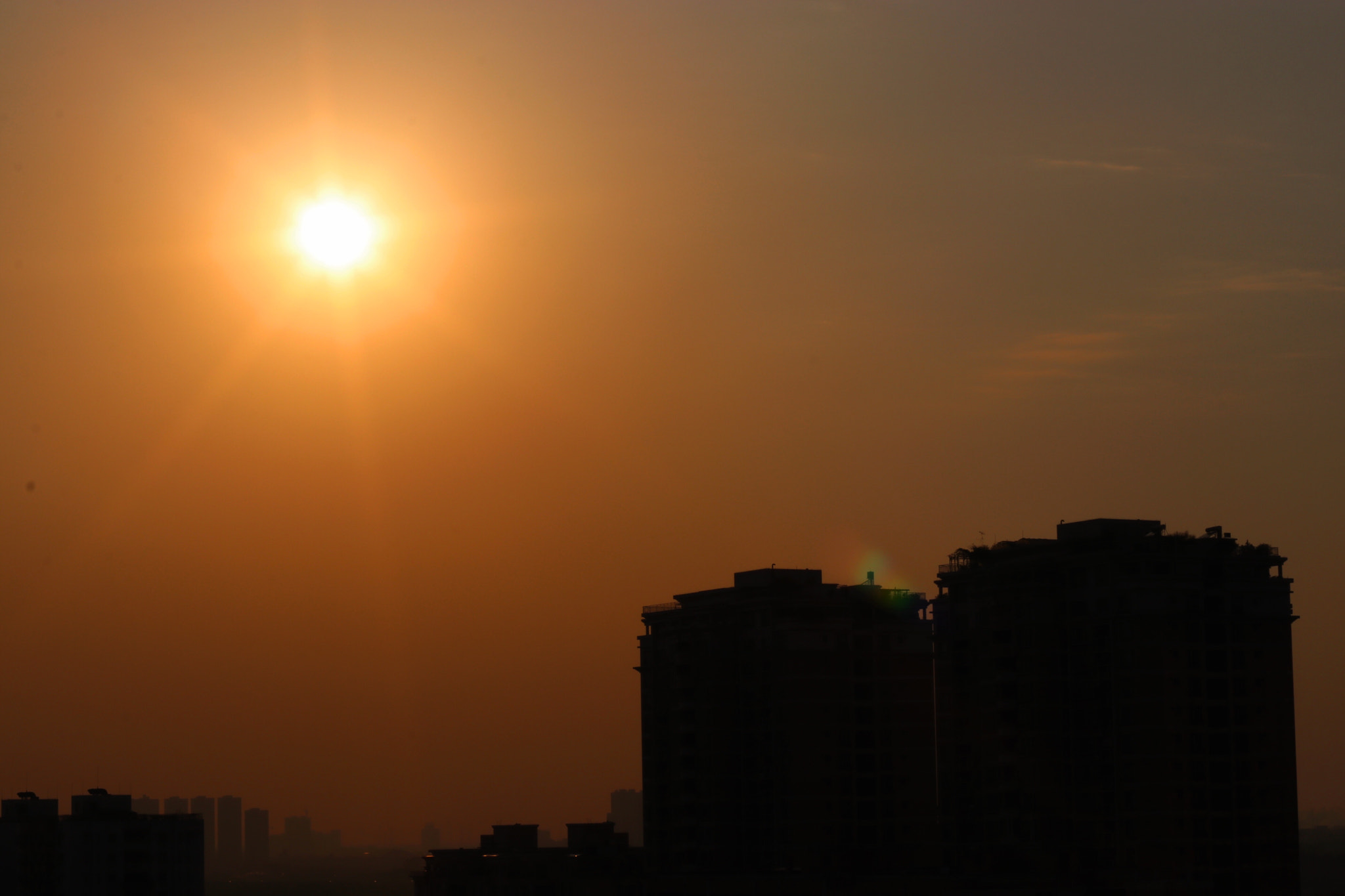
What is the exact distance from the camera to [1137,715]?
118m

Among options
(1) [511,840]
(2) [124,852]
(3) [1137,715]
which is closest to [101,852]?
(2) [124,852]

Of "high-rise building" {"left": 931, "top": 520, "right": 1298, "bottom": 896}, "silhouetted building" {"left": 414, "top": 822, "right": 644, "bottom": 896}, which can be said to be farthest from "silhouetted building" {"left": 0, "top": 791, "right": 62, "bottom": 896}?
"high-rise building" {"left": 931, "top": 520, "right": 1298, "bottom": 896}

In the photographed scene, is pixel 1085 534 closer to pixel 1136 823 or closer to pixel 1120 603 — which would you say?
pixel 1120 603

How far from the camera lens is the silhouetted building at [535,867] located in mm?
148500

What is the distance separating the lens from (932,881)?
128625mm

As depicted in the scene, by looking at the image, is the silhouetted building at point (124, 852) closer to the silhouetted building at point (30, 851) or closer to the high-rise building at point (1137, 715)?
the silhouetted building at point (30, 851)

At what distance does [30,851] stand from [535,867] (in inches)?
1805

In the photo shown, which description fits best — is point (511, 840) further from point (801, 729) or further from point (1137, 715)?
point (1137, 715)

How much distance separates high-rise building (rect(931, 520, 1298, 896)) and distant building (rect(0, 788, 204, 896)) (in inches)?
2854

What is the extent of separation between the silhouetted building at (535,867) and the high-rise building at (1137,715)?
34.3m

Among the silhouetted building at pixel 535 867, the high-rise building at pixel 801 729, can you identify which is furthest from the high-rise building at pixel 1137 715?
the silhouetted building at pixel 535 867

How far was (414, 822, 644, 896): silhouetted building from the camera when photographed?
487 feet

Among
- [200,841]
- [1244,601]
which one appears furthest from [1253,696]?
[200,841]

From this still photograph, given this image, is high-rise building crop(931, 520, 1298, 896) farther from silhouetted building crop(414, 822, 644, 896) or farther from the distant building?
the distant building
